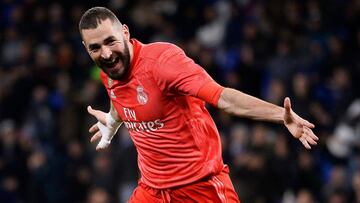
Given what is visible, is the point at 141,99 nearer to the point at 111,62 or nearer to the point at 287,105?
the point at 111,62

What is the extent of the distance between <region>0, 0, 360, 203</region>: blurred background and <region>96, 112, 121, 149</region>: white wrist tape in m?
3.95

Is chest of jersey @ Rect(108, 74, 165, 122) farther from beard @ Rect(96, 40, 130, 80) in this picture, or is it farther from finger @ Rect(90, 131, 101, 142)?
finger @ Rect(90, 131, 101, 142)

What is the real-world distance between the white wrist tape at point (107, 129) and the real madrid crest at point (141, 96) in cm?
85

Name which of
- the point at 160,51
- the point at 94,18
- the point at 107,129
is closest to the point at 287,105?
the point at 160,51

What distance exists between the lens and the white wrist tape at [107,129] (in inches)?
246

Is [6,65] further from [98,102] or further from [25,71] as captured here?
[98,102]

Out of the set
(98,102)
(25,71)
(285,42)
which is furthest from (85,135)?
(285,42)

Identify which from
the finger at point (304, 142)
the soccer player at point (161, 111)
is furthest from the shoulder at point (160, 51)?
the finger at point (304, 142)

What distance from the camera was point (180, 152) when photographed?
217 inches

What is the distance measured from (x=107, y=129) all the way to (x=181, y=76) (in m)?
1.42

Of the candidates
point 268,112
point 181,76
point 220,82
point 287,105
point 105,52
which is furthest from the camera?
point 220,82

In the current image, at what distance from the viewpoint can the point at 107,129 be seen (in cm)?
634

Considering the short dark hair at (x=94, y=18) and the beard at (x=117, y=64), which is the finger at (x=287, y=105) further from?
the short dark hair at (x=94, y=18)

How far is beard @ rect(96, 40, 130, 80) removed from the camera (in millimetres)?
5340
